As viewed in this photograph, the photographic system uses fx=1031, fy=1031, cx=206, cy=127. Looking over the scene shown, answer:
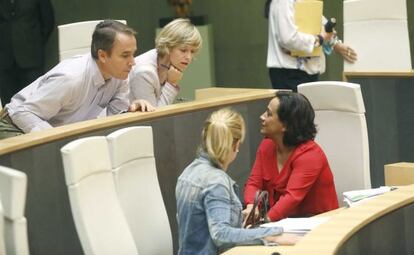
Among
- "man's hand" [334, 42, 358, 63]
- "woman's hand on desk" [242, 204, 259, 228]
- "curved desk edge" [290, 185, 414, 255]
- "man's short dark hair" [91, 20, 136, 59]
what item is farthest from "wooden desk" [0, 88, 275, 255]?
"man's hand" [334, 42, 358, 63]

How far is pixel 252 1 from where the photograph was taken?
10.6 meters

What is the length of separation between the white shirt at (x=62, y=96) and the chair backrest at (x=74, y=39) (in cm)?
156

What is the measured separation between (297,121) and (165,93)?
1.05 meters

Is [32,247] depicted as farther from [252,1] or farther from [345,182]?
[252,1]

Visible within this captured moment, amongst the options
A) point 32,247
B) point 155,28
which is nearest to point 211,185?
point 32,247

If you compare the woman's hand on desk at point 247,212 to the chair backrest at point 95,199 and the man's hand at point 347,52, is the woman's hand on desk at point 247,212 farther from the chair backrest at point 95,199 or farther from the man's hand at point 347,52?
the man's hand at point 347,52

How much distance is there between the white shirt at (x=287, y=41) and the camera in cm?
710

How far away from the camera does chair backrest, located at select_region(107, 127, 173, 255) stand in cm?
465

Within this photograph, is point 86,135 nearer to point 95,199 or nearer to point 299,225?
point 95,199

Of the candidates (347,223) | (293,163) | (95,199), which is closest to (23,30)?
(293,163)

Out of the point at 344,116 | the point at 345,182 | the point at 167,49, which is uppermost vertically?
the point at 167,49

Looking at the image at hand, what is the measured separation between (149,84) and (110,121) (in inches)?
23.6

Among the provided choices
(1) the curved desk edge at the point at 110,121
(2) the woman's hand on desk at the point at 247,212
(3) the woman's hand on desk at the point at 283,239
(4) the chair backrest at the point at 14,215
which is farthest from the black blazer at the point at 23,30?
(4) the chair backrest at the point at 14,215

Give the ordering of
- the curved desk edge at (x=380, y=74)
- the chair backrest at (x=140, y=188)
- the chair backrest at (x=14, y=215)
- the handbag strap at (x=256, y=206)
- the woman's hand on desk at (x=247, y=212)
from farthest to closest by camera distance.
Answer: the curved desk edge at (x=380, y=74), the woman's hand on desk at (x=247, y=212), the handbag strap at (x=256, y=206), the chair backrest at (x=140, y=188), the chair backrest at (x=14, y=215)
